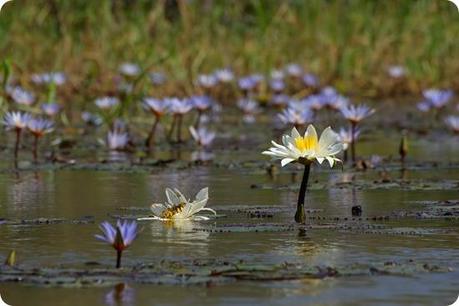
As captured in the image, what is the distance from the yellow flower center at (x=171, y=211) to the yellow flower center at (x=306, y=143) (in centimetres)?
50

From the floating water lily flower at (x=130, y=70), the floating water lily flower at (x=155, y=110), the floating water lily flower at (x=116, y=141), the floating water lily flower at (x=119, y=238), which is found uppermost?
the floating water lily flower at (x=130, y=70)

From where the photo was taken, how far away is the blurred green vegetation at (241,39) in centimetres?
1152

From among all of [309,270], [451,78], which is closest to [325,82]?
[451,78]

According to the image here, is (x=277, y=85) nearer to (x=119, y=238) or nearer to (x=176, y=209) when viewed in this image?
(x=176, y=209)

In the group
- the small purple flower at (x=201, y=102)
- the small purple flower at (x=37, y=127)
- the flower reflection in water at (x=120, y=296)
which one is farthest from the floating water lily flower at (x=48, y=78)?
the flower reflection in water at (x=120, y=296)

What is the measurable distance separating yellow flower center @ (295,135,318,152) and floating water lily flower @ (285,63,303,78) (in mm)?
6718

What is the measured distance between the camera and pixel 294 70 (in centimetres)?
1146

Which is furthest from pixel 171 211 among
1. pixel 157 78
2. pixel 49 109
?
pixel 157 78

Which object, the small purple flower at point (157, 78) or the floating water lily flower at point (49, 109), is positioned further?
the small purple flower at point (157, 78)

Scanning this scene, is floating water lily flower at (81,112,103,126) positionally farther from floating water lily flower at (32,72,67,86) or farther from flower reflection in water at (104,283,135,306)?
flower reflection in water at (104,283,135,306)

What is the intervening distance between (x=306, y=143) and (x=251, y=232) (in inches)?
15.5

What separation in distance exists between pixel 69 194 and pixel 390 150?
9.50 feet

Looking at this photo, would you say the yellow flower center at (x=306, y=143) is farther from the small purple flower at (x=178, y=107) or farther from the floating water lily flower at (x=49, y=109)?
the floating water lily flower at (x=49, y=109)

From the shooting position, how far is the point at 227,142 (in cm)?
852
